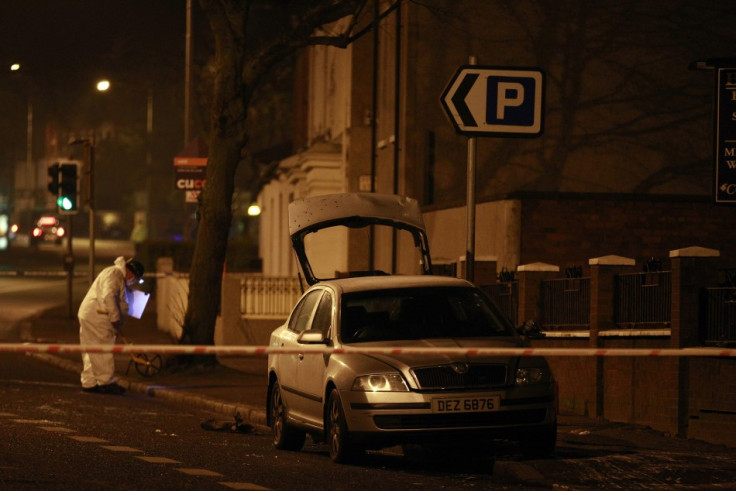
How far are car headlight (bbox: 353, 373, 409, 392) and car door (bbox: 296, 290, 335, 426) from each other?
0.65 meters

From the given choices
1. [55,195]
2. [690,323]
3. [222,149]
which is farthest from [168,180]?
[690,323]

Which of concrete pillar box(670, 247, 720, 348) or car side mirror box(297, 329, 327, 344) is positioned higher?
concrete pillar box(670, 247, 720, 348)

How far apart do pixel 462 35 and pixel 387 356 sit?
51.0 feet

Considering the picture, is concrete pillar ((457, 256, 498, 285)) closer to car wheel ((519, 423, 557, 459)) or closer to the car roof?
the car roof

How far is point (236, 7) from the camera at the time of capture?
2139 centimetres

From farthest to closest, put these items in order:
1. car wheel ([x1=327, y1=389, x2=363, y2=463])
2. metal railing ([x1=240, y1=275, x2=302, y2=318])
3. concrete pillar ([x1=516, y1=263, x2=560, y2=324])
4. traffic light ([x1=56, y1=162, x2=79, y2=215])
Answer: traffic light ([x1=56, y1=162, x2=79, y2=215]) < metal railing ([x1=240, y1=275, x2=302, y2=318]) < concrete pillar ([x1=516, y1=263, x2=560, y2=324]) < car wheel ([x1=327, y1=389, x2=363, y2=463])

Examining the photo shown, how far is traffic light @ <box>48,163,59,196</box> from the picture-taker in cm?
2928

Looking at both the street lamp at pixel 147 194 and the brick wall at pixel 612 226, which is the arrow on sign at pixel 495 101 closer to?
the brick wall at pixel 612 226

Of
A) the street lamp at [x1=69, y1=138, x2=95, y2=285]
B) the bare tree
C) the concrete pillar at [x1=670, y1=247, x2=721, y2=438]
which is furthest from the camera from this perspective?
the street lamp at [x1=69, y1=138, x2=95, y2=285]

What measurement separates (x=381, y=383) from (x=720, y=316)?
12.4 feet

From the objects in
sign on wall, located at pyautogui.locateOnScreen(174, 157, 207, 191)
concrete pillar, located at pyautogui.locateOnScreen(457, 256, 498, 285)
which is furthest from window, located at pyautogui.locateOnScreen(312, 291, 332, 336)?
sign on wall, located at pyautogui.locateOnScreen(174, 157, 207, 191)

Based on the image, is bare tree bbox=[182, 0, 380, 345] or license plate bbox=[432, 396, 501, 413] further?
bare tree bbox=[182, 0, 380, 345]

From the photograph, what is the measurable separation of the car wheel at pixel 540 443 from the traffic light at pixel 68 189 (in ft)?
64.2

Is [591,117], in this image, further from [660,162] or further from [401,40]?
[401,40]
